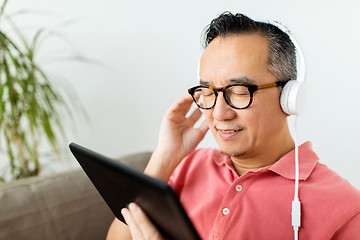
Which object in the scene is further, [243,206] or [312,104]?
[312,104]

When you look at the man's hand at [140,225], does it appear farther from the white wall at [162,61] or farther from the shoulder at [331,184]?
the white wall at [162,61]

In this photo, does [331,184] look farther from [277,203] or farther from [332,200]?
[277,203]

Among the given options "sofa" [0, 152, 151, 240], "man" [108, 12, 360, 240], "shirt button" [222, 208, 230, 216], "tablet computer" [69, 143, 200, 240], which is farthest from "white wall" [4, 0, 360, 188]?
"tablet computer" [69, 143, 200, 240]

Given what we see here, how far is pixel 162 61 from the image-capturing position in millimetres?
2096

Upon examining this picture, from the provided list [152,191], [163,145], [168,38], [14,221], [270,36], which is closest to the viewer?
[152,191]

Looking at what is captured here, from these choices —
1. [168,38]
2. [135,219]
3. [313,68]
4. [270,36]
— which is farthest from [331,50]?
[135,219]

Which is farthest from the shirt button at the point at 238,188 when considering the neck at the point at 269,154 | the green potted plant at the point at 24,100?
the green potted plant at the point at 24,100

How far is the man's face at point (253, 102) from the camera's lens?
108 cm

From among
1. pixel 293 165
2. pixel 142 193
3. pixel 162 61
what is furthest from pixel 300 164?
pixel 162 61

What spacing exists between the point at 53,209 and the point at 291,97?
934 mm

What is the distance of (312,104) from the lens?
1523 mm

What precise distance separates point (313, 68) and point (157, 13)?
0.96m

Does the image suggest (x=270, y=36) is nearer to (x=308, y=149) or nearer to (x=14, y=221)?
(x=308, y=149)

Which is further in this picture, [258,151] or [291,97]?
[258,151]
